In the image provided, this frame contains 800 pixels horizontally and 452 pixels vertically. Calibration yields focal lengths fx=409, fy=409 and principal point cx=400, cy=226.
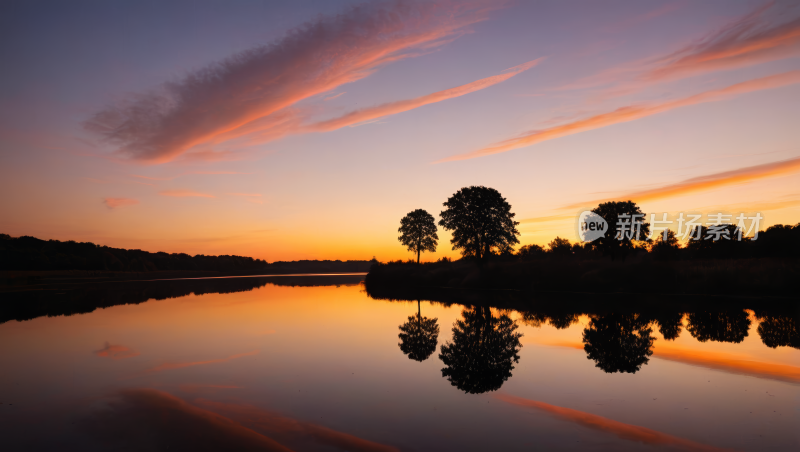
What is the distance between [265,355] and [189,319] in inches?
631

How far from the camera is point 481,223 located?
3017 inches

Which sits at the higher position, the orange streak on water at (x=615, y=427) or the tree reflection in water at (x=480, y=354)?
the tree reflection in water at (x=480, y=354)

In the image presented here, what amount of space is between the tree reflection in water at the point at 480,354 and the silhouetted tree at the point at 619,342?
11.2 ft

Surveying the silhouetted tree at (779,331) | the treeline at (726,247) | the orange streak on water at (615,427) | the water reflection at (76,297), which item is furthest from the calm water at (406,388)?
the treeline at (726,247)

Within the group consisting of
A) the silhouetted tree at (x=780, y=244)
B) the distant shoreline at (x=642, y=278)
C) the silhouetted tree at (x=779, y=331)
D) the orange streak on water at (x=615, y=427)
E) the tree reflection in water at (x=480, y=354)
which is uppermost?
the silhouetted tree at (x=780, y=244)

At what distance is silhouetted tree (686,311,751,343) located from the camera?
69.8 feet

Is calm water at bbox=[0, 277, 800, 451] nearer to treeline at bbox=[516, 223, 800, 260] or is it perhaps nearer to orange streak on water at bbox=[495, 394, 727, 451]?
orange streak on water at bbox=[495, 394, 727, 451]

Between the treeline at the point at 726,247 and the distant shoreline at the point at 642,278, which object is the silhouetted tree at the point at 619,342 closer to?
the distant shoreline at the point at 642,278

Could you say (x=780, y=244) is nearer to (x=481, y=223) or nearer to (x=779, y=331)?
(x=481, y=223)

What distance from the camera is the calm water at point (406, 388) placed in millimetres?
9289

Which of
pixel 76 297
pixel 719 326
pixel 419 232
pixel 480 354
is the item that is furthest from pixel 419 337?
pixel 419 232

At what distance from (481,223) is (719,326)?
52.6m

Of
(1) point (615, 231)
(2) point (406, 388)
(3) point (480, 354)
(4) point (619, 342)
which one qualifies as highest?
(1) point (615, 231)

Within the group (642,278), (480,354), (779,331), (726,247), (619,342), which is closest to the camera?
(480,354)
